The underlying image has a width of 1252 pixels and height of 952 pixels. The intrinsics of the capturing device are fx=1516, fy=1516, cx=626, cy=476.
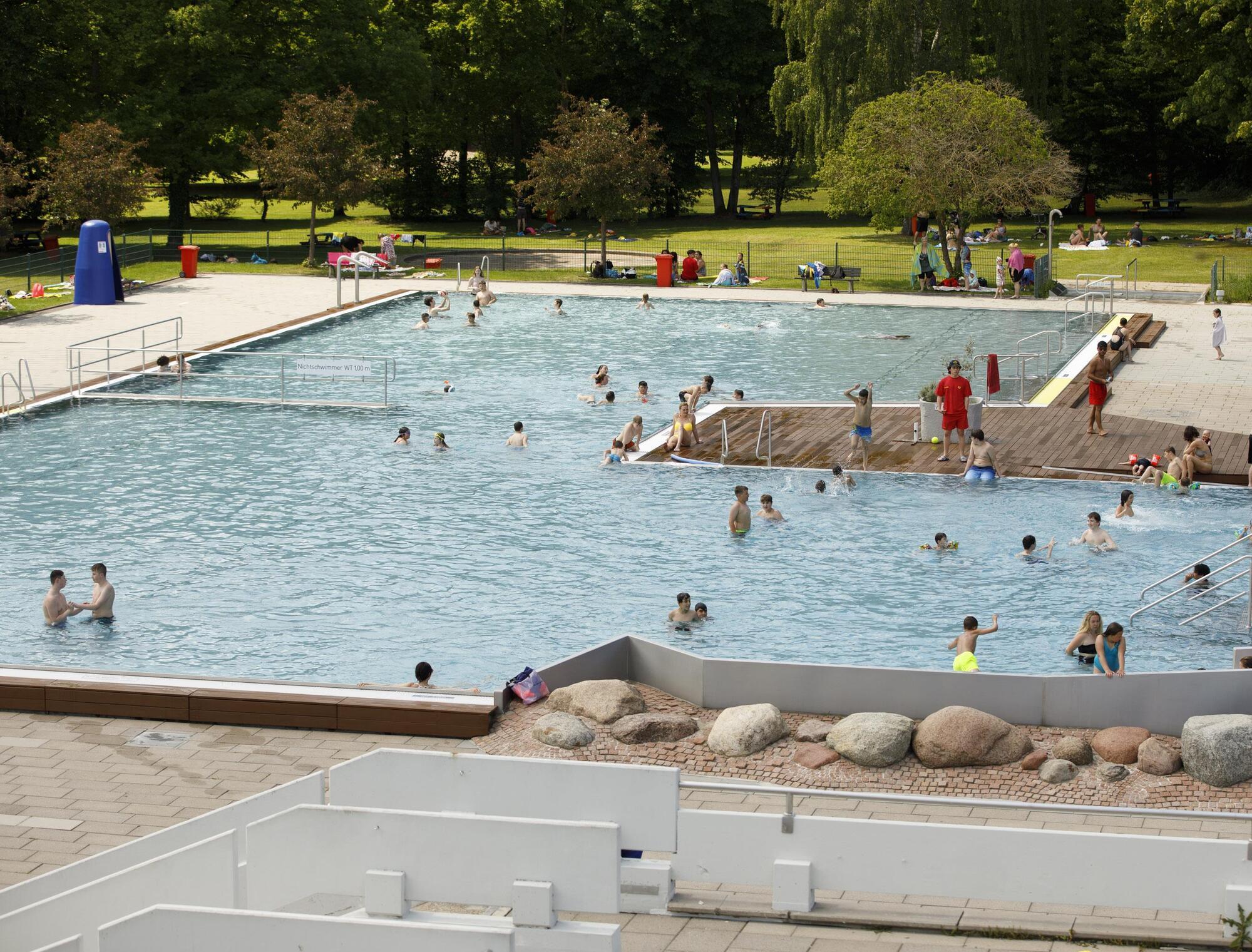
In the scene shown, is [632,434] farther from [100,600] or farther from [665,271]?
[665,271]

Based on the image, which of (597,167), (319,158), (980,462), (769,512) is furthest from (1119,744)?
(319,158)

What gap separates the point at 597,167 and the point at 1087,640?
31475 millimetres

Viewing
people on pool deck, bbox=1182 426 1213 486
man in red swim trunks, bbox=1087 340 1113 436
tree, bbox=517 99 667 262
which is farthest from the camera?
tree, bbox=517 99 667 262

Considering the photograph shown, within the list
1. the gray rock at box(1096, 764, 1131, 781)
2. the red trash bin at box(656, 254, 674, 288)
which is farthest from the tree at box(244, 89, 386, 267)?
the gray rock at box(1096, 764, 1131, 781)

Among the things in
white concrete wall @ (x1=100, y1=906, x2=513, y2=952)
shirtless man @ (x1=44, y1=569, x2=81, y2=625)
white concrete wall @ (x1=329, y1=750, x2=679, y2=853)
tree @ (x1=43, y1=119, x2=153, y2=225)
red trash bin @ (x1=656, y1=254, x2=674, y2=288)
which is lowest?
shirtless man @ (x1=44, y1=569, x2=81, y2=625)

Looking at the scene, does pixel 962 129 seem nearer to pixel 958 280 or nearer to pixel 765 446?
pixel 958 280

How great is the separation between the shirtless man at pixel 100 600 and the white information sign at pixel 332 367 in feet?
37.3

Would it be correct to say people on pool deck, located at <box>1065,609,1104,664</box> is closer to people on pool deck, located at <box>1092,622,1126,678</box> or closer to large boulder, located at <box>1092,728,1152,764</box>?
people on pool deck, located at <box>1092,622,1126,678</box>

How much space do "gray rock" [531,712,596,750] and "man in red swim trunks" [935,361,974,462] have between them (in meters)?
12.3

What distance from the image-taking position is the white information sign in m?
28.9

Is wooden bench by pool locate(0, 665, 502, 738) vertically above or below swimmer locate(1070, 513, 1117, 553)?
below

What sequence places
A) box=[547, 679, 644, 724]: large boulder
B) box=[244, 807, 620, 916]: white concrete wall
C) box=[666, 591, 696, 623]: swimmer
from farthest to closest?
1. box=[666, 591, 696, 623]: swimmer
2. box=[547, 679, 644, 724]: large boulder
3. box=[244, 807, 620, 916]: white concrete wall

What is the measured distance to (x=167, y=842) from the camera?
9.43m

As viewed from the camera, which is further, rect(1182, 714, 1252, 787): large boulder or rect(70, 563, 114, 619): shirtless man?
rect(70, 563, 114, 619): shirtless man
